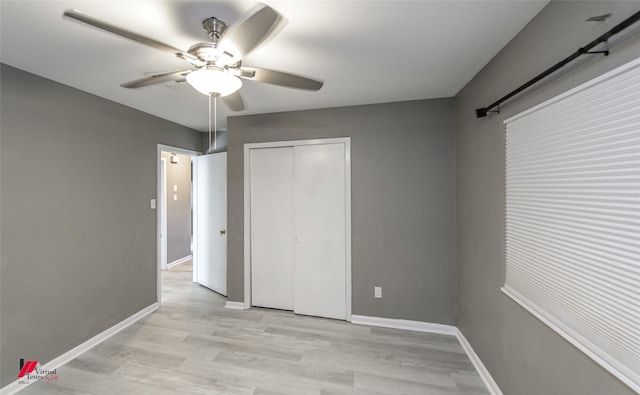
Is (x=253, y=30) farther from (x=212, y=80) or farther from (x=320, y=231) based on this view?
(x=320, y=231)

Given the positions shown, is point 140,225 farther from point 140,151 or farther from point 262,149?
point 262,149

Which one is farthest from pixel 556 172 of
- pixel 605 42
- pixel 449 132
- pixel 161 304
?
pixel 161 304

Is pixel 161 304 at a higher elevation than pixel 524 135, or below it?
below

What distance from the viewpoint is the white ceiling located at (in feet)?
4.12

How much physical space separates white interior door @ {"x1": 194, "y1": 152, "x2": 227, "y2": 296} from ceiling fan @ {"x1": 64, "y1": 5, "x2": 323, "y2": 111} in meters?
2.26

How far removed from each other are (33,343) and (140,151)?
1970 mm

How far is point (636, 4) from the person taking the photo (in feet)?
2.76

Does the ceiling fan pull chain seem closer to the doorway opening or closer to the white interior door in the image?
the white interior door

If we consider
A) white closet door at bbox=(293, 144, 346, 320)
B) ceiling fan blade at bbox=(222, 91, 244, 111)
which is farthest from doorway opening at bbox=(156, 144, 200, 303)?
ceiling fan blade at bbox=(222, 91, 244, 111)

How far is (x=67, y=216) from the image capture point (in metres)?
2.21

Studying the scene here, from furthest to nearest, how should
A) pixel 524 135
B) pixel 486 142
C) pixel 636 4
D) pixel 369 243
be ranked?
pixel 369 243
pixel 486 142
pixel 524 135
pixel 636 4

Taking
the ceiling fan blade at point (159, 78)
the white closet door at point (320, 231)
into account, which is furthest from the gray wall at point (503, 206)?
the ceiling fan blade at point (159, 78)

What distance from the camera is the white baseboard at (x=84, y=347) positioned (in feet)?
5.96

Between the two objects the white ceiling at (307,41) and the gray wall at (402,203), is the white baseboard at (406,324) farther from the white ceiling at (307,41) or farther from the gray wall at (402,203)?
the white ceiling at (307,41)
